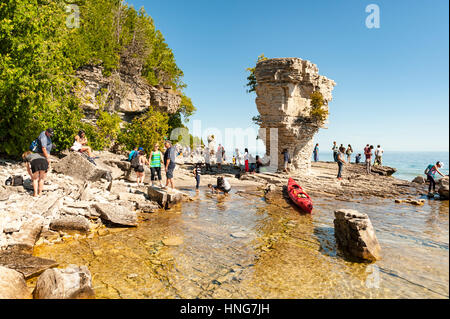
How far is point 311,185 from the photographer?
64.6 ft

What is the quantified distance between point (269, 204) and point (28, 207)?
11.0 meters

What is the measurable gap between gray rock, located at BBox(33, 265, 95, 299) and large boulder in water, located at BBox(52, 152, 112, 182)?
8.50m

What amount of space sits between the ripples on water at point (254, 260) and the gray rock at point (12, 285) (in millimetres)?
1253

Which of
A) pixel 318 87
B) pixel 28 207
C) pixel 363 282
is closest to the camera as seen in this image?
pixel 363 282

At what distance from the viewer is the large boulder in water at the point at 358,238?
22.3ft

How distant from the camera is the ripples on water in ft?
16.2

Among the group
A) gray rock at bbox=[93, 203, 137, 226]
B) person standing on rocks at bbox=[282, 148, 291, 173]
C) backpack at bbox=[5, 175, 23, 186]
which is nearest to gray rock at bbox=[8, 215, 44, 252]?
gray rock at bbox=[93, 203, 137, 226]

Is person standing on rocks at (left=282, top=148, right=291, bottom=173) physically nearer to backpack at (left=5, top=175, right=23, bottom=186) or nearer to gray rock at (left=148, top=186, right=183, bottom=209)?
gray rock at (left=148, top=186, right=183, bottom=209)

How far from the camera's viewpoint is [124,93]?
29.2 m

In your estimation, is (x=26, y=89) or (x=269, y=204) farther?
(x=269, y=204)

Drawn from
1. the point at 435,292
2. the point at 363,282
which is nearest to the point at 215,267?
the point at 363,282

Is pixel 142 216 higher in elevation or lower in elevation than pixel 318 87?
lower
